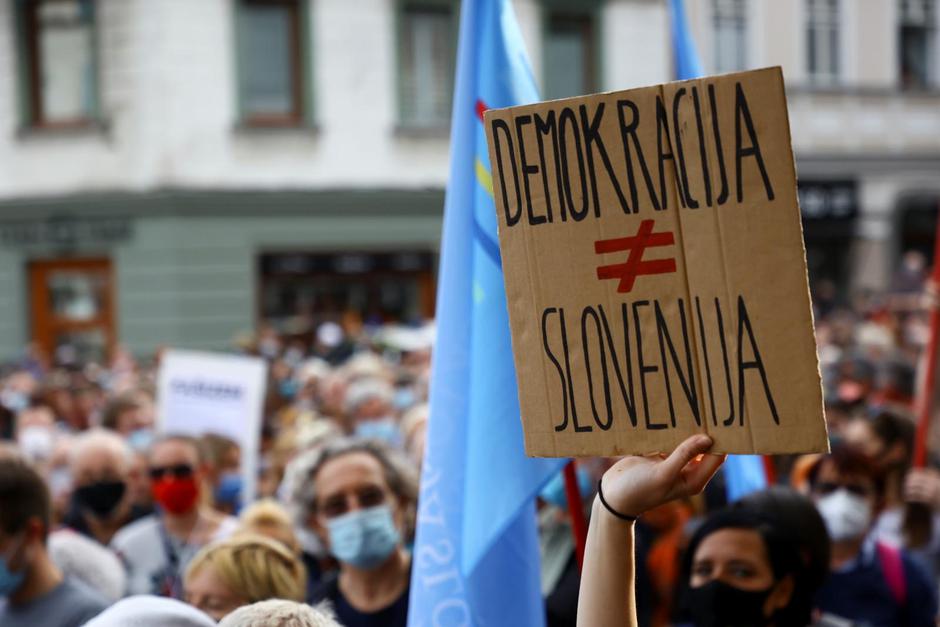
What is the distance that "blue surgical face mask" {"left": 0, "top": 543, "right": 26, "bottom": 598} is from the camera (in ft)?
12.3

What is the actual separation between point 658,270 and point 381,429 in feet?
18.2

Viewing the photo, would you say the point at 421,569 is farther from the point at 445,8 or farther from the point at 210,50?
the point at 445,8

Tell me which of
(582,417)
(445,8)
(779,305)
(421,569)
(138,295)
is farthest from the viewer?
(445,8)

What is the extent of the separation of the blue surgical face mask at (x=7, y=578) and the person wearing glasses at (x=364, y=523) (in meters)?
0.90

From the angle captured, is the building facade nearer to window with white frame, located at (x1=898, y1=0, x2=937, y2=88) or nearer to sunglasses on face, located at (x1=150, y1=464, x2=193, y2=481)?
window with white frame, located at (x1=898, y1=0, x2=937, y2=88)

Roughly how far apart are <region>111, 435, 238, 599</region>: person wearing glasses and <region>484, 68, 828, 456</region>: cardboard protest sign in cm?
318

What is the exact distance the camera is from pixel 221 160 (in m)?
17.9

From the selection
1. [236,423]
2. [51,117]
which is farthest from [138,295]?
[236,423]

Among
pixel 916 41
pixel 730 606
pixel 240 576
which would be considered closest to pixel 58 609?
pixel 240 576

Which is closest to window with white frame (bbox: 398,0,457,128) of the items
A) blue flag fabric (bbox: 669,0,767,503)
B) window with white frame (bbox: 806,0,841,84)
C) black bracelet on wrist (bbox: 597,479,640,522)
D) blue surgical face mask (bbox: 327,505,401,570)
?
window with white frame (bbox: 806,0,841,84)

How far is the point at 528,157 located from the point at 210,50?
16.2m

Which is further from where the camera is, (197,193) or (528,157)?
(197,193)

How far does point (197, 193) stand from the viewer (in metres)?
17.6

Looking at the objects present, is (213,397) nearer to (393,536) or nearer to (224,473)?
(224,473)
